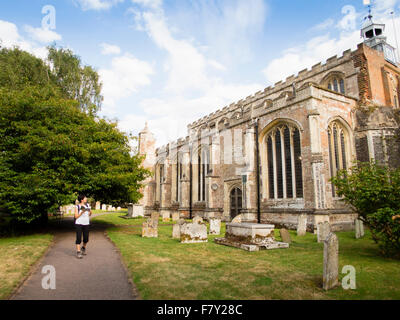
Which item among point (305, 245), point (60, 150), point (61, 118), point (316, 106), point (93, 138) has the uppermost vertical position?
point (316, 106)

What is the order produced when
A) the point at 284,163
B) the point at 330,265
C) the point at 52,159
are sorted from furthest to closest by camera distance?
the point at 284,163 → the point at 52,159 → the point at 330,265

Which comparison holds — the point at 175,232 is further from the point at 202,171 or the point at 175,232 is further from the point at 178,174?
the point at 178,174

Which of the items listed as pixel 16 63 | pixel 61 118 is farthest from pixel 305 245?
pixel 16 63

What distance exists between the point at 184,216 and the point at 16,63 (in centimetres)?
1763

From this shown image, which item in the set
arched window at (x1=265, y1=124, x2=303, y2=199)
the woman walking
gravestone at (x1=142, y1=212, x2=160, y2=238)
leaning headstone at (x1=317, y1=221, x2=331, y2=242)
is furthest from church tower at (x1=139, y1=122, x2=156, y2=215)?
the woman walking

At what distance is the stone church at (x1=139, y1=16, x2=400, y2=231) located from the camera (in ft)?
43.7

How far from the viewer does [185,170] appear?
24656 mm

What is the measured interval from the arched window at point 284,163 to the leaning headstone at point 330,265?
9.70 m

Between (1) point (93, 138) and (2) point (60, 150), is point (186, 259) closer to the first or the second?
(2) point (60, 150)

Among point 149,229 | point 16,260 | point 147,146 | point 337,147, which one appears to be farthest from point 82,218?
point 147,146

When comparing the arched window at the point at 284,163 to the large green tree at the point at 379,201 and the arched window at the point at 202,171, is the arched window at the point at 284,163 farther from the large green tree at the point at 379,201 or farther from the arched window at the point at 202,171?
the arched window at the point at 202,171

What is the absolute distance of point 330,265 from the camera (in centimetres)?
451

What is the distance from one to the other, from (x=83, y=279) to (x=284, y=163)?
504 inches

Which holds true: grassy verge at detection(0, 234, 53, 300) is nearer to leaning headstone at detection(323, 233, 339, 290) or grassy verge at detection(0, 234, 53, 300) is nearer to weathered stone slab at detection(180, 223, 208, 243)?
weathered stone slab at detection(180, 223, 208, 243)
